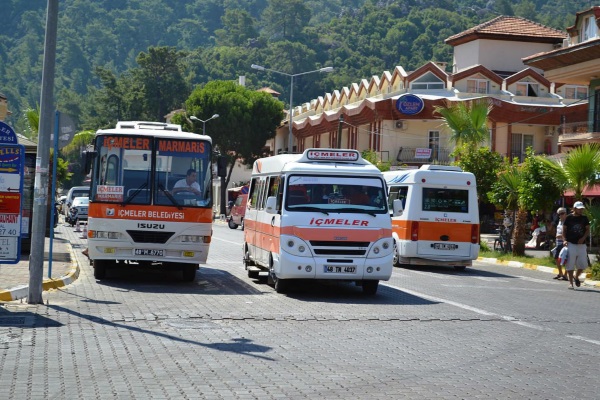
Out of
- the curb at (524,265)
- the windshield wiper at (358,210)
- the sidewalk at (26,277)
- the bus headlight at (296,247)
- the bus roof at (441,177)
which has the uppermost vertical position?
the bus roof at (441,177)

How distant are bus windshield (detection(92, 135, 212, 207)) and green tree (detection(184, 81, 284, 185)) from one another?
6526 centimetres

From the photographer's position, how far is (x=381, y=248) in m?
17.4

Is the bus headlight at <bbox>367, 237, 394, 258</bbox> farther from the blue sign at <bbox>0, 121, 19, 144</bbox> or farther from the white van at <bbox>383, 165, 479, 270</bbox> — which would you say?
the white van at <bbox>383, 165, 479, 270</bbox>

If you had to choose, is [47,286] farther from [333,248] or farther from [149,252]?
[333,248]

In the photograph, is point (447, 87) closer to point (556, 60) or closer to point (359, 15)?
point (556, 60)

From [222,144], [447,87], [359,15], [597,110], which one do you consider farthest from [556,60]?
[359,15]

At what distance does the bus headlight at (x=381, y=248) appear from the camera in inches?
680

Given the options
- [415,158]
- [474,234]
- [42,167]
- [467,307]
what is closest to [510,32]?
[415,158]

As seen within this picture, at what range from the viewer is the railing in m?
64.3

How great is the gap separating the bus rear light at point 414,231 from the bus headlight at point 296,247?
968 centimetres

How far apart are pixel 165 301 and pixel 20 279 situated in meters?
3.23

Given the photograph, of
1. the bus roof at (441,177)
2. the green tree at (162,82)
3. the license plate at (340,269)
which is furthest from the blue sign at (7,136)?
the green tree at (162,82)

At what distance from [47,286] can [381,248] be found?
5.86 metres

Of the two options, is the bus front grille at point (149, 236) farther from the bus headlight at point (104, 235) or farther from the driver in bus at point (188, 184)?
the driver in bus at point (188, 184)
